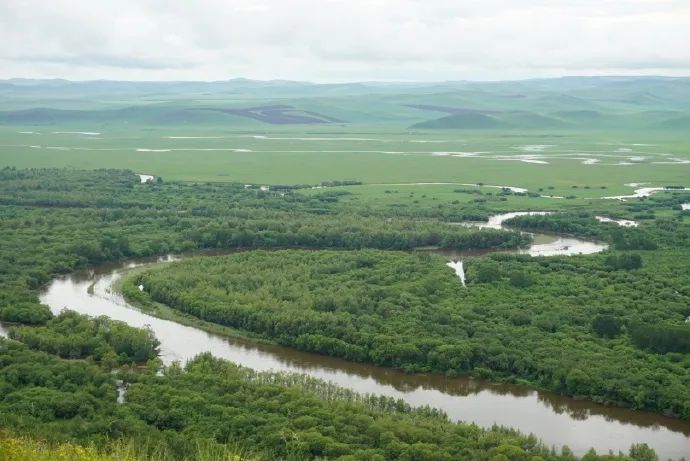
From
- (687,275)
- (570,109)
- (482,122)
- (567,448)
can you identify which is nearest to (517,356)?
(567,448)

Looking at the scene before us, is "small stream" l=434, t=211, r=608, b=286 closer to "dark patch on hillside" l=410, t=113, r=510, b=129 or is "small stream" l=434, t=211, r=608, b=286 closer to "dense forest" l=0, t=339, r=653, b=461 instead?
"dense forest" l=0, t=339, r=653, b=461

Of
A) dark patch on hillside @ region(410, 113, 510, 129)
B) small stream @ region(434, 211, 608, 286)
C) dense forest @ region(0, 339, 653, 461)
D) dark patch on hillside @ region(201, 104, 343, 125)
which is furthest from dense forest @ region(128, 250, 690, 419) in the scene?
dark patch on hillside @ region(201, 104, 343, 125)

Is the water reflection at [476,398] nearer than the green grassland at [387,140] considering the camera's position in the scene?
Yes

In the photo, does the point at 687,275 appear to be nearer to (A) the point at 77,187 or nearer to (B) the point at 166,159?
(A) the point at 77,187

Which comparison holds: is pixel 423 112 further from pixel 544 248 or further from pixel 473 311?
pixel 473 311

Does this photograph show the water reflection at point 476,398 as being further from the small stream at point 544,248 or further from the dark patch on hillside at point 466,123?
the dark patch on hillside at point 466,123

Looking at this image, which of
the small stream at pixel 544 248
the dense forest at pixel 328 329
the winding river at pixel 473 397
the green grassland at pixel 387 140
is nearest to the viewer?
the dense forest at pixel 328 329

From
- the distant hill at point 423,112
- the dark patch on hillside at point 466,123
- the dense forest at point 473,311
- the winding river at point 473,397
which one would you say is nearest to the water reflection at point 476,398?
the winding river at point 473,397

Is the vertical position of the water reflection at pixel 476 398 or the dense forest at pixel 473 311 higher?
the dense forest at pixel 473 311
